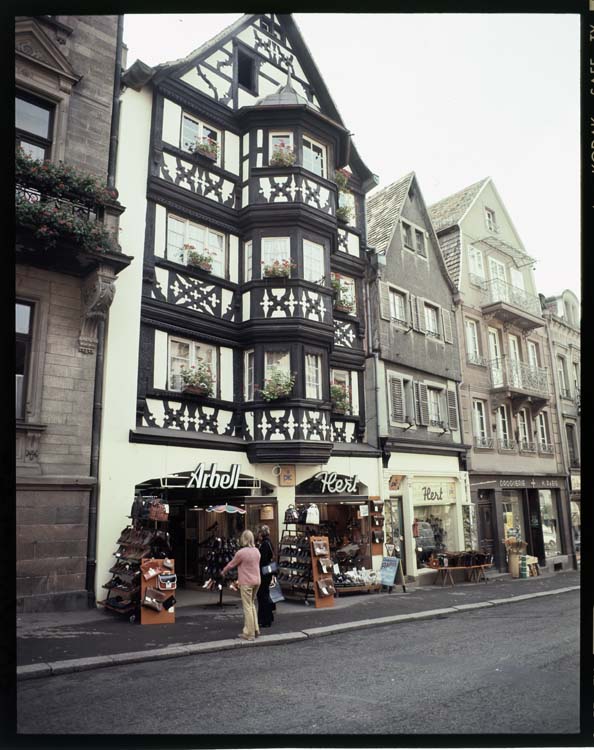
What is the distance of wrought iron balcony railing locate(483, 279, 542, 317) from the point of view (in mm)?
22609

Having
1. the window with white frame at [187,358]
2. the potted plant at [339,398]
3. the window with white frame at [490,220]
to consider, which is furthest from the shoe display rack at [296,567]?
the window with white frame at [490,220]

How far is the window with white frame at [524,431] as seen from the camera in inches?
899

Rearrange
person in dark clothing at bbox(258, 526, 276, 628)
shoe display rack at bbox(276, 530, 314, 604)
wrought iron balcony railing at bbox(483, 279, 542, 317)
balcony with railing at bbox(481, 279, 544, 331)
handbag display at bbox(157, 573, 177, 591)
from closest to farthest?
handbag display at bbox(157, 573, 177, 591)
person in dark clothing at bbox(258, 526, 276, 628)
shoe display rack at bbox(276, 530, 314, 604)
balcony with railing at bbox(481, 279, 544, 331)
wrought iron balcony railing at bbox(483, 279, 542, 317)

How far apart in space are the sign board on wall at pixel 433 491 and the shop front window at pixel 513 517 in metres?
3.05

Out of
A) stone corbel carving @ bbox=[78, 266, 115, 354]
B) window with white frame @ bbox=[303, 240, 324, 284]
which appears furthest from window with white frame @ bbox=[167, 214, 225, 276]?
stone corbel carving @ bbox=[78, 266, 115, 354]

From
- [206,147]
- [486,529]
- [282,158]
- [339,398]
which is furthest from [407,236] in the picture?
[486,529]

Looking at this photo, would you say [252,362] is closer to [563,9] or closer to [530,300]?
[563,9]

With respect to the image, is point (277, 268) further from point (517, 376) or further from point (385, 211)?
point (517, 376)

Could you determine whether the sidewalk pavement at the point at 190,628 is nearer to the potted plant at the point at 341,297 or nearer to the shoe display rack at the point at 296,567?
the shoe display rack at the point at 296,567

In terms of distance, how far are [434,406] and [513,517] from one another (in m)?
5.49

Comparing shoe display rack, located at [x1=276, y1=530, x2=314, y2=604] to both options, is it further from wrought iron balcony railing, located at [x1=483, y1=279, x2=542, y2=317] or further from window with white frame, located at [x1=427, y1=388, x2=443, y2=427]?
wrought iron balcony railing, located at [x1=483, y1=279, x2=542, y2=317]

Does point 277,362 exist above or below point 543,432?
above

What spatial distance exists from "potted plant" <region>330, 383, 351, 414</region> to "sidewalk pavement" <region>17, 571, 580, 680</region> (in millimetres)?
4625

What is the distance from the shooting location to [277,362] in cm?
1470
